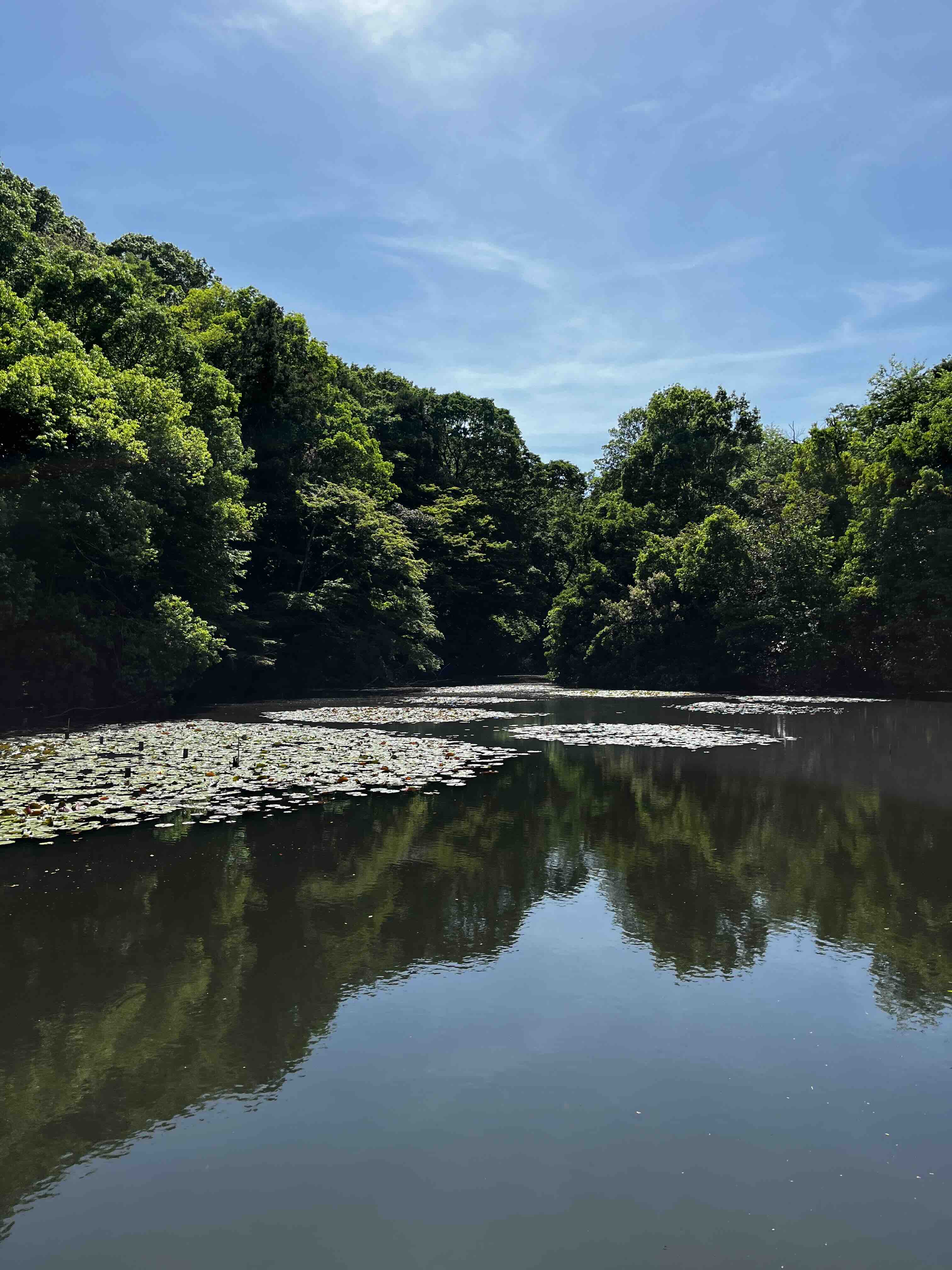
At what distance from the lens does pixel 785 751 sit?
17281 mm

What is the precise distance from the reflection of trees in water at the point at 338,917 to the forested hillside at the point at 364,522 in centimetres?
1567

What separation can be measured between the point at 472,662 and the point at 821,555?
26.1 m

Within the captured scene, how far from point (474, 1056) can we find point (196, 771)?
1053 centimetres

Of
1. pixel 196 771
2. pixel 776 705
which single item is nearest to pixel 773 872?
pixel 196 771

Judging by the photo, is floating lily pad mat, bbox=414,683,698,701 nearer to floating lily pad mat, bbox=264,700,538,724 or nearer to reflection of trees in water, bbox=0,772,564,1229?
floating lily pad mat, bbox=264,700,538,724

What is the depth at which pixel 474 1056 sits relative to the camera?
451cm

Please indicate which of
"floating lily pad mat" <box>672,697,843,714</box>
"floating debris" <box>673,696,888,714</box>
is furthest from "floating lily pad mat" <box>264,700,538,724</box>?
"floating debris" <box>673,696,888,714</box>

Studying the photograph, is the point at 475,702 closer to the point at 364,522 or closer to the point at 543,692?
the point at 543,692

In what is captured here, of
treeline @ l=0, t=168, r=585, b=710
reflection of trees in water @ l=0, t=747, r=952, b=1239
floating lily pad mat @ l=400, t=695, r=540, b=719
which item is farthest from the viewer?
floating lily pad mat @ l=400, t=695, r=540, b=719

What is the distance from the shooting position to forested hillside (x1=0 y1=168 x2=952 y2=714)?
2364cm

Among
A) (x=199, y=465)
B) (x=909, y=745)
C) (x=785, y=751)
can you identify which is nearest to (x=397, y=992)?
(x=785, y=751)

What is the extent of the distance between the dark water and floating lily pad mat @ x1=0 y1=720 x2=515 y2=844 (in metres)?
1.74

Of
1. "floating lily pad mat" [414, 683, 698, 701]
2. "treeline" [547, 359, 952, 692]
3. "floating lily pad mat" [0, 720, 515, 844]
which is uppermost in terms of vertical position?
"treeline" [547, 359, 952, 692]

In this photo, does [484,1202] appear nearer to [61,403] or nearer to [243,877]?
[243,877]
